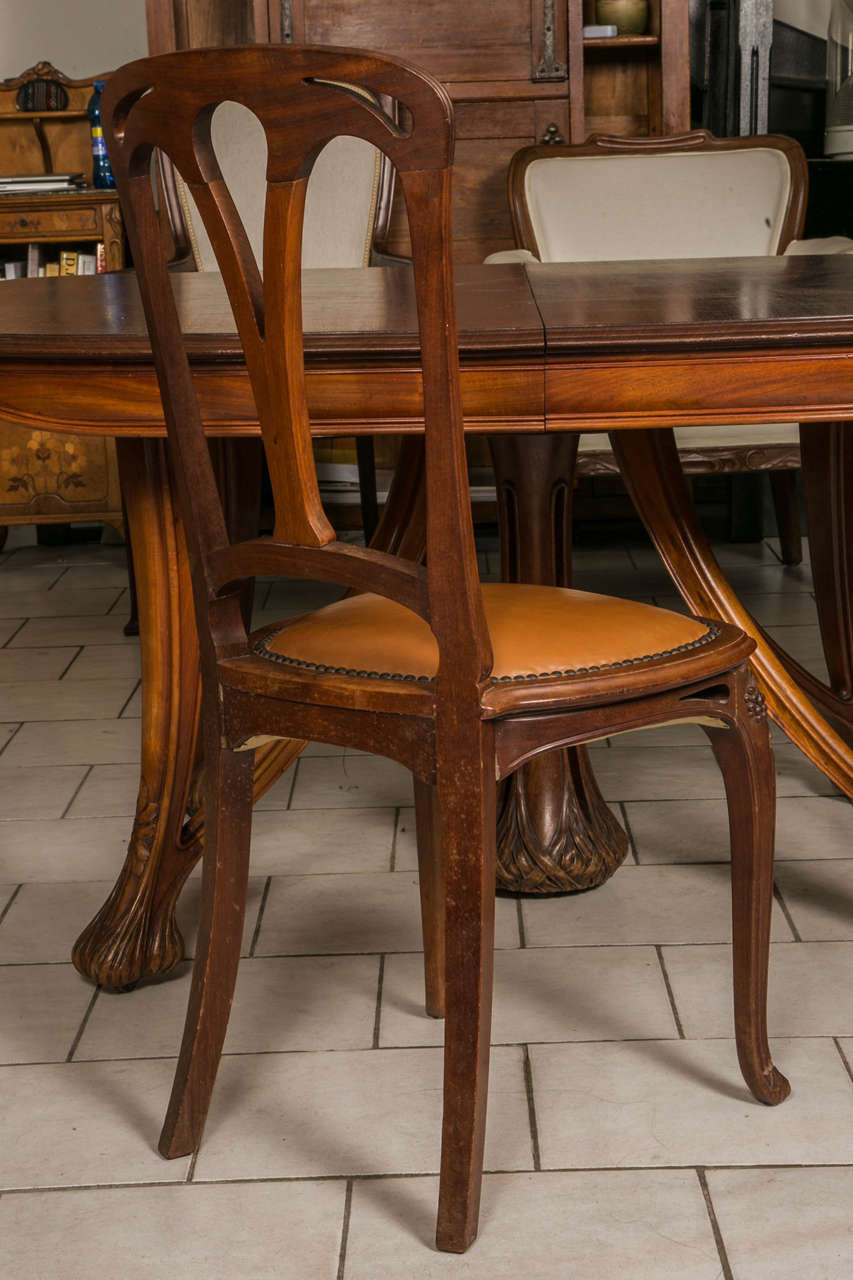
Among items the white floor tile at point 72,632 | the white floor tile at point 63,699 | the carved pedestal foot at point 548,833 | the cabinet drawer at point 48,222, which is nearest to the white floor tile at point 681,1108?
the carved pedestal foot at point 548,833

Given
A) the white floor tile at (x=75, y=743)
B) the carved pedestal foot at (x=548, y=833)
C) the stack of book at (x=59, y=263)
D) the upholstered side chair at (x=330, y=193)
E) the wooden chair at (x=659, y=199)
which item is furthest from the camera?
the stack of book at (x=59, y=263)

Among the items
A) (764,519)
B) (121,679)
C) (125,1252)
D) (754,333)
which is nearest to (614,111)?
(764,519)

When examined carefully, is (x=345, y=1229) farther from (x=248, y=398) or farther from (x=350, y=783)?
(x=350, y=783)

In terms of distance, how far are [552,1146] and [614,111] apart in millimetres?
3266

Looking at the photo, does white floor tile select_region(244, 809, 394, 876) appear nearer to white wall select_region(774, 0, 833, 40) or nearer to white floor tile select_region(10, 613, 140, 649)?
white floor tile select_region(10, 613, 140, 649)

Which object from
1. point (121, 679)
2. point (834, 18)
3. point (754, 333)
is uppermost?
point (834, 18)

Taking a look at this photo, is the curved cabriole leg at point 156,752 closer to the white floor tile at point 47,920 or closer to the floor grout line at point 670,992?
the white floor tile at point 47,920

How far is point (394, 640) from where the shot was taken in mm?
1324

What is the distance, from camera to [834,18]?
4941mm

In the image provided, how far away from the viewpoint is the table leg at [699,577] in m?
2.01

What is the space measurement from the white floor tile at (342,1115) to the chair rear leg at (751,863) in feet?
0.78

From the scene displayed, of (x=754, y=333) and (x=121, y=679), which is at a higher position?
(x=754, y=333)

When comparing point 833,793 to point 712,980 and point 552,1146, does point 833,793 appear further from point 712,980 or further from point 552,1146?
point 552,1146

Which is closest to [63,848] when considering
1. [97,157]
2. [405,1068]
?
[405,1068]
